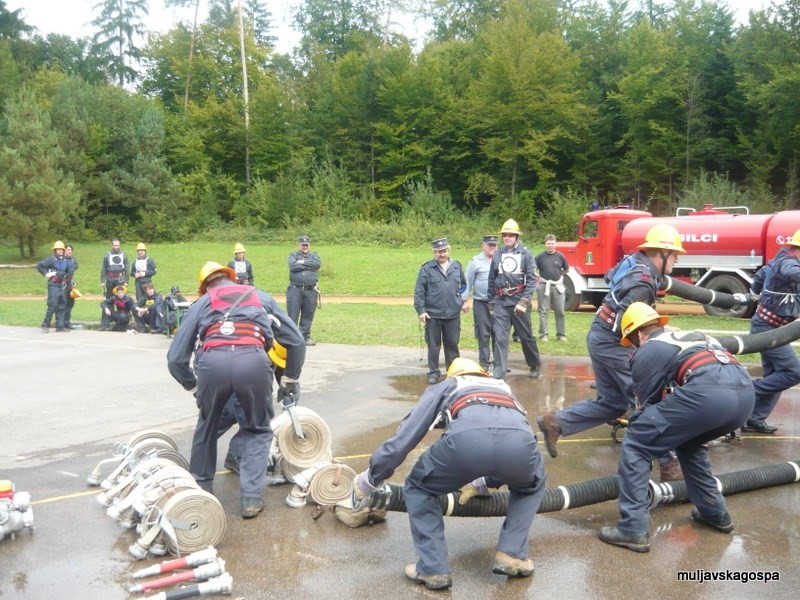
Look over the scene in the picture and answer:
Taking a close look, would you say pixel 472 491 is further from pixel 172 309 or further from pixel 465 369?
pixel 172 309

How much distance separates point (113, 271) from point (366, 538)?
15886mm

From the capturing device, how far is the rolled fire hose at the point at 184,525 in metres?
4.77

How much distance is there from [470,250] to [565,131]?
1221 centimetres

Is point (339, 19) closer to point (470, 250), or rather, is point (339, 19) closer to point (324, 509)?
point (470, 250)

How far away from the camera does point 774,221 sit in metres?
17.6

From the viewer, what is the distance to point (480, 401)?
14.8 feet

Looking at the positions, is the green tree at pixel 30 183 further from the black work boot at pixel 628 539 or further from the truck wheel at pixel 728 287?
the black work boot at pixel 628 539

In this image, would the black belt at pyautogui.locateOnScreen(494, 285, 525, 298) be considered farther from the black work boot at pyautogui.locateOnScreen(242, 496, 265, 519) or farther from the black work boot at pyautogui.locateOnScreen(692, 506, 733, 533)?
the black work boot at pyautogui.locateOnScreen(242, 496, 265, 519)

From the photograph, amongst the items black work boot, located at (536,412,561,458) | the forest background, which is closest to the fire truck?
black work boot, located at (536,412,561,458)

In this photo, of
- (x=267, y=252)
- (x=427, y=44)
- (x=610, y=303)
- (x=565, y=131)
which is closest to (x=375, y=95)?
(x=427, y=44)

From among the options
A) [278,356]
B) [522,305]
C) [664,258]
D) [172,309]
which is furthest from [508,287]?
[172,309]

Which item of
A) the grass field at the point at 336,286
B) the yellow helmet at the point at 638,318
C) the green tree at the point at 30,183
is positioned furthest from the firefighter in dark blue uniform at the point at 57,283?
the green tree at the point at 30,183

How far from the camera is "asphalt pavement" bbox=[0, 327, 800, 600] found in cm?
446

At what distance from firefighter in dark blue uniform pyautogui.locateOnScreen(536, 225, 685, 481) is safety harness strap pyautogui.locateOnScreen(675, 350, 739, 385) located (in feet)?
5.13
